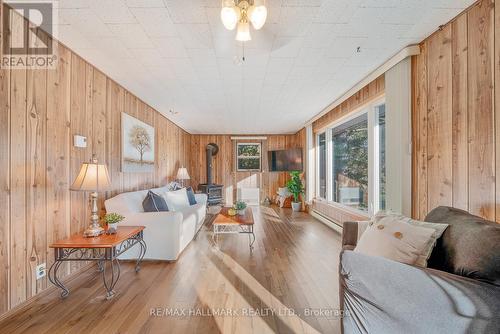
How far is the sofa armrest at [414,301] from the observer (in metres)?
0.93

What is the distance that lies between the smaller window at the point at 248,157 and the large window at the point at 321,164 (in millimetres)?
2441

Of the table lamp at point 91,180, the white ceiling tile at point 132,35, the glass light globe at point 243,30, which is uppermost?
the white ceiling tile at point 132,35

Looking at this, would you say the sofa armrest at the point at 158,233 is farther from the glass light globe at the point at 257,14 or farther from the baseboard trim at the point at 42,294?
the glass light globe at the point at 257,14

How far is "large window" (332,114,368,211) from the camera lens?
3.77 m

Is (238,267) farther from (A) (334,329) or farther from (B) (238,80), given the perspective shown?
(B) (238,80)

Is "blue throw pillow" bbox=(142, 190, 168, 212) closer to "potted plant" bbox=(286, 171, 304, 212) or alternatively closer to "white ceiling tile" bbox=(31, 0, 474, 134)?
"white ceiling tile" bbox=(31, 0, 474, 134)

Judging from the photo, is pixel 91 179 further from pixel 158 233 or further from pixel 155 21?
pixel 155 21

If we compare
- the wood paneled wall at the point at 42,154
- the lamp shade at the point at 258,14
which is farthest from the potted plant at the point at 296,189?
the lamp shade at the point at 258,14

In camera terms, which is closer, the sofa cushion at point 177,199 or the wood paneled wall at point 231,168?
the sofa cushion at point 177,199

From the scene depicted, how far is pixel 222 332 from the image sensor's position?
1.65m

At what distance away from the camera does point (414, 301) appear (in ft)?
3.21

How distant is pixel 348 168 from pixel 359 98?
137 cm

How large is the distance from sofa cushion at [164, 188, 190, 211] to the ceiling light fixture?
10.6 feet

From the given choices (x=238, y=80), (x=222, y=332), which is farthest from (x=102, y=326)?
(x=238, y=80)
